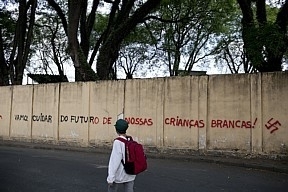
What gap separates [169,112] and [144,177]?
5.40 m

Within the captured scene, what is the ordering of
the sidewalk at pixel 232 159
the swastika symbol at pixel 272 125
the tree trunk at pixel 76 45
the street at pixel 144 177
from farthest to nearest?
the tree trunk at pixel 76 45, the swastika symbol at pixel 272 125, the sidewalk at pixel 232 159, the street at pixel 144 177

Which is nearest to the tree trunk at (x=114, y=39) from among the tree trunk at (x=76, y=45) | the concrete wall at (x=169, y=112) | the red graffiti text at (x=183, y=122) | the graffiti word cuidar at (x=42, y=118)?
the tree trunk at (x=76, y=45)

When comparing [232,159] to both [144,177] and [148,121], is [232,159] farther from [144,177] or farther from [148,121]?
[144,177]

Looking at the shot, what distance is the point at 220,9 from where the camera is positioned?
25.7 m

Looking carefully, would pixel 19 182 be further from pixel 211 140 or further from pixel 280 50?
pixel 280 50

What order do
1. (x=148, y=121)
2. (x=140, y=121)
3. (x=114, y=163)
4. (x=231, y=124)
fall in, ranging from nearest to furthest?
(x=114, y=163) → (x=231, y=124) → (x=148, y=121) → (x=140, y=121)

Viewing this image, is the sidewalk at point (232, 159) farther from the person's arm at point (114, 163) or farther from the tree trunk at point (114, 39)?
the person's arm at point (114, 163)

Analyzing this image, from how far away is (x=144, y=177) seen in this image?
376 inches

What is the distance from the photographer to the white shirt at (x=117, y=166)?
16.1 feet

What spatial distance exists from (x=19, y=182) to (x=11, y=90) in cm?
1283

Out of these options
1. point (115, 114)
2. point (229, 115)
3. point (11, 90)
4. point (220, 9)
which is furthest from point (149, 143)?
point (220, 9)

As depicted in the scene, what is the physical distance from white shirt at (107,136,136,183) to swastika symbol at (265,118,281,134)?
8369 mm

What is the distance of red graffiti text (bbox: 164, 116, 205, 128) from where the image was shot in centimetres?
1392

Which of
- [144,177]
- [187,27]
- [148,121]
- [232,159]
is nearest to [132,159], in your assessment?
[144,177]
